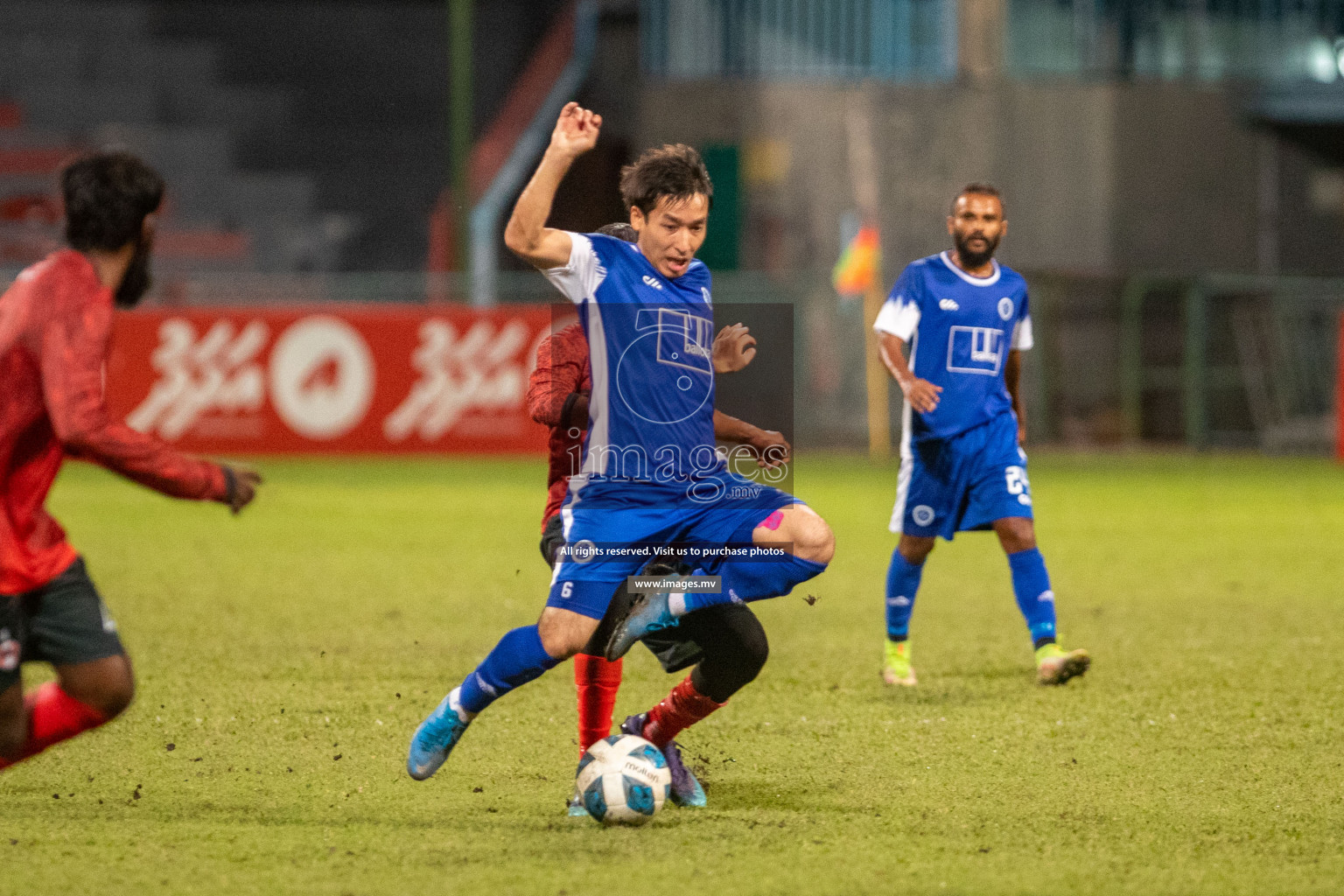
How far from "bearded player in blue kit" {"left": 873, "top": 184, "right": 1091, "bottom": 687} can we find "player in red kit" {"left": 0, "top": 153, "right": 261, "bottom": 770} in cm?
349

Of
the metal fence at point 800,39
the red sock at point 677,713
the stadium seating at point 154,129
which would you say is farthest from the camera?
the stadium seating at point 154,129

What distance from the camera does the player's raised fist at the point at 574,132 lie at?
446 cm

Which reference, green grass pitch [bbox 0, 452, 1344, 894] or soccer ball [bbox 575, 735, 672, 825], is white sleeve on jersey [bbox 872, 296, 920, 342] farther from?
soccer ball [bbox 575, 735, 672, 825]

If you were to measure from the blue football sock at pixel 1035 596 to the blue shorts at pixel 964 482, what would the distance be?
21 cm

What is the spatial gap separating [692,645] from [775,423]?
55.0 feet

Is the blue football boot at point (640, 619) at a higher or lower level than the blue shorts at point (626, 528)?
lower

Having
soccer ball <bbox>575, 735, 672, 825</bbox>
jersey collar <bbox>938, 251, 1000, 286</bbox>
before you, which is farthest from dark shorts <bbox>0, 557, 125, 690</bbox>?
jersey collar <bbox>938, 251, 1000, 286</bbox>

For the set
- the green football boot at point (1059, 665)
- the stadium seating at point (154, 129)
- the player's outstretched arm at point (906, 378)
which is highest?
the stadium seating at point (154, 129)

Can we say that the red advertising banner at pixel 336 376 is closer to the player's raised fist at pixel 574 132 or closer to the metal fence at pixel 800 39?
the metal fence at pixel 800 39

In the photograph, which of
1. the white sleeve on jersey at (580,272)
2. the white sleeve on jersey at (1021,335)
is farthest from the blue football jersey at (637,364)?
the white sleeve on jersey at (1021,335)

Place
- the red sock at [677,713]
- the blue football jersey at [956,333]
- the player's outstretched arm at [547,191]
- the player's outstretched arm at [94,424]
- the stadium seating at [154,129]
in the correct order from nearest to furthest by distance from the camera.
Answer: the player's outstretched arm at [94,424] < the player's outstretched arm at [547,191] < the red sock at [677,713] < the blue football jersey at [956,333] < the stadium seating at [154,129]

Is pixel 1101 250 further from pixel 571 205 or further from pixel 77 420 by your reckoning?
pixel 77 420

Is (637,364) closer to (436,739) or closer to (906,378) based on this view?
(436,739)

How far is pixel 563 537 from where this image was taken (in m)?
4.95
